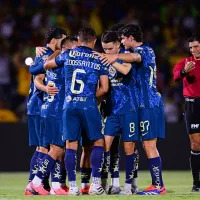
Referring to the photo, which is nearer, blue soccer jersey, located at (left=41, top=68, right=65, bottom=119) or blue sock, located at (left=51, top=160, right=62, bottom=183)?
blue soccer jersey, located at (left=41, top=68, right=65, bottom=119)

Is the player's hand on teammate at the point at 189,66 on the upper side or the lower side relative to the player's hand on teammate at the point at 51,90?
upper

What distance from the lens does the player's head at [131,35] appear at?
11.0 metres

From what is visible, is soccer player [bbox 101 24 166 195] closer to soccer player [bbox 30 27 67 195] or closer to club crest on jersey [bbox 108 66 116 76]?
club crest on jersey [bbox 108 66 116 76]

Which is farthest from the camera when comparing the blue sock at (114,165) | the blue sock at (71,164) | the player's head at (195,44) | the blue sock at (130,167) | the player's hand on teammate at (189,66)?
the player's head at (195,44)

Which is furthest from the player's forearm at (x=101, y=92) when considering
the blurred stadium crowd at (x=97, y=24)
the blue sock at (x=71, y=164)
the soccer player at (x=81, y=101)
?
the blurred stadium crowd at (x=97, y=24)

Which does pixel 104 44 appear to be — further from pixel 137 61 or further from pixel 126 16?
pixel 126 16

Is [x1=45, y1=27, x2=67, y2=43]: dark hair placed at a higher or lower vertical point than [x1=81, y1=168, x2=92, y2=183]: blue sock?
higher

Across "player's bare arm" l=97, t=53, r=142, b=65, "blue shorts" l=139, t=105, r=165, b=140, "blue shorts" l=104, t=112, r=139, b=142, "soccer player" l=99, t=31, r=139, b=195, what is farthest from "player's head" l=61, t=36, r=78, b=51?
"blue shorts" l=139, t=105, r=165, b=140

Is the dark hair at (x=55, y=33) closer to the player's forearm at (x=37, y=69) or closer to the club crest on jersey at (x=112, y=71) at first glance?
the player's forearm at (x=37, y=69)

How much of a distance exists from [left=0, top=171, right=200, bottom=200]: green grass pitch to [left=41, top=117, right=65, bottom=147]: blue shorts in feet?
2.81

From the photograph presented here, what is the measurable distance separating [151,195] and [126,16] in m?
10.3

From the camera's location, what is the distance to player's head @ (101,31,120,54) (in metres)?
11.0

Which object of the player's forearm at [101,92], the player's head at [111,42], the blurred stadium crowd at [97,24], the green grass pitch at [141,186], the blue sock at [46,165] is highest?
the blurred stadium crowd at [97,24]

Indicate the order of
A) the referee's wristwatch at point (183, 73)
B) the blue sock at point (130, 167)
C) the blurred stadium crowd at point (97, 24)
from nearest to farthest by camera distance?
1. the blue sock at point (130, 167)
2. the referee's wristwatch at point (183, 73)
3. the blurred stadium crowd at point (97, 24)
